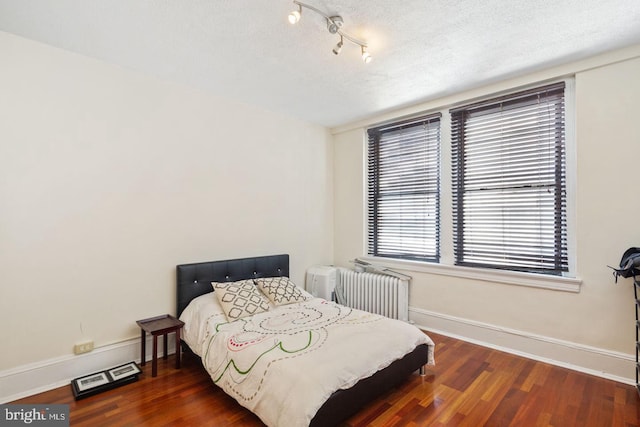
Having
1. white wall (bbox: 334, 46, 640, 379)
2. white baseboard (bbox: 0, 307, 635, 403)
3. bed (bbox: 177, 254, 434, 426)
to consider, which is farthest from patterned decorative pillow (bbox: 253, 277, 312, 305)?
white wall (bbox: 334, 46, 640, 379)

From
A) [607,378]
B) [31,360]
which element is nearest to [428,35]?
[607,378]

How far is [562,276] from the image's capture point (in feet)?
8.98

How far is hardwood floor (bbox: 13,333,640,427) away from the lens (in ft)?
6.49

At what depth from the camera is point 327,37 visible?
7.33 feet

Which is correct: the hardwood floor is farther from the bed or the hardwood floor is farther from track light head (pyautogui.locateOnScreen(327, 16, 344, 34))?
track light head (pyautogui.locateOnScreen(327, 16, 344, 34))

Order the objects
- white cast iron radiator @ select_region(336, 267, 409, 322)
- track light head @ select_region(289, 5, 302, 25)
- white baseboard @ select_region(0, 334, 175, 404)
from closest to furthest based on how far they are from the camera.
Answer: track light head @ select_region(289, 5, 302, 25) → white baseboard @ select_region(0, 334, 175, 404) → white cast iron radiator @ select_region(336, 267, 409, 322)

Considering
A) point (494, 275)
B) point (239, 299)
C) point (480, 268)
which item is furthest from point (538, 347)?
point (239, 299)

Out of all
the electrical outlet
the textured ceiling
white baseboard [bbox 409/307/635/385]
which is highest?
the textured ceiling

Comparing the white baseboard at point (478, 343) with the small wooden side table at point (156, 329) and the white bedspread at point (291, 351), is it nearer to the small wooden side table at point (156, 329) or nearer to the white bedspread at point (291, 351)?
the small wooden side table at point (156, 329)

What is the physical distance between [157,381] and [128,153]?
1.94 meters

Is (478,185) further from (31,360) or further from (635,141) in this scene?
(31,360)

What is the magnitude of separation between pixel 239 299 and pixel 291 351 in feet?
3.09

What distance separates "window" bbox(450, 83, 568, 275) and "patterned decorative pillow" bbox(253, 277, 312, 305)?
179 centimetres

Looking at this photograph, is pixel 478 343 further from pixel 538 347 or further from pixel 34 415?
pixel 34 415
